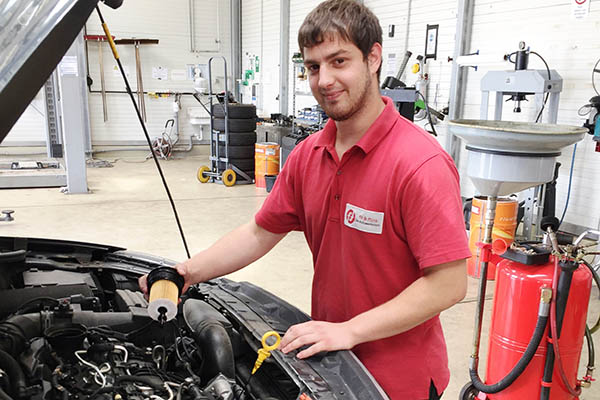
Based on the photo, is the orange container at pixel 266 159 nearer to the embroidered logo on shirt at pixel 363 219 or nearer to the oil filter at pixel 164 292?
the oil filter at pixel 164 292

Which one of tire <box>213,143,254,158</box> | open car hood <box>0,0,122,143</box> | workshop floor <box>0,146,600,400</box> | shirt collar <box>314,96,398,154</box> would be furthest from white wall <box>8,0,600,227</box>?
open car hood <box>0,0,122,143</box>

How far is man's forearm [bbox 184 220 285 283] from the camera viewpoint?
164 cm

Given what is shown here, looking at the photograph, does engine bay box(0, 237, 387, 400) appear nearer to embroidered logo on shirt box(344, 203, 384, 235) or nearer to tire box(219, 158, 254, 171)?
embroidered logo on shirt box(344, 203, 384, 235)

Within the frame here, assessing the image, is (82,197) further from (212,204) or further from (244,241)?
(244,241)

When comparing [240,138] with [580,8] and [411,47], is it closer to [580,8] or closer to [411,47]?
[411,47]

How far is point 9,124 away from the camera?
3.26 feet

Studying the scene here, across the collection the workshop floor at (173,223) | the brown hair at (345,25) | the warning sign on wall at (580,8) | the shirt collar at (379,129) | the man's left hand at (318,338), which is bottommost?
the workshop floor at (173,223)

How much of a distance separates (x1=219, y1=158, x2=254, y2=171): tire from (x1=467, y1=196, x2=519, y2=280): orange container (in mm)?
4335

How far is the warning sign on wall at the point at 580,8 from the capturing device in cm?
427

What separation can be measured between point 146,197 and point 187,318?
5.47 metres

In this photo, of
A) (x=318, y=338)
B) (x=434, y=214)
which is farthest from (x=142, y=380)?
(x=434, y=214)

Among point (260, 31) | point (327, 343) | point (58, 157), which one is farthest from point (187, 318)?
point (260, 31)

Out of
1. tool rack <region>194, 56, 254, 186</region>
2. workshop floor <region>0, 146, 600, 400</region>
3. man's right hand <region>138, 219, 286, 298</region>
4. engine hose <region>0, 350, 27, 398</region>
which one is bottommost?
workshop floor <region>0, 146, 600, 400</region>

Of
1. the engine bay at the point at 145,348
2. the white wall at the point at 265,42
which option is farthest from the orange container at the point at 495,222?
the white wall at the point at 265,42
